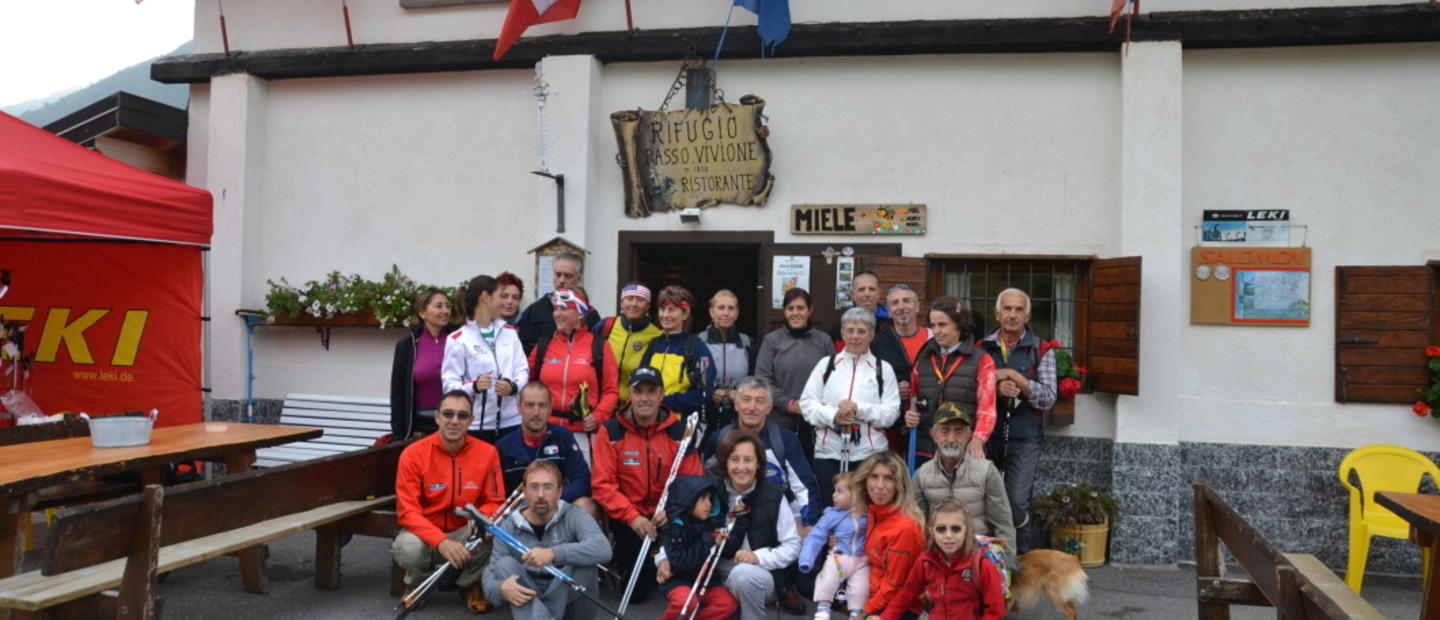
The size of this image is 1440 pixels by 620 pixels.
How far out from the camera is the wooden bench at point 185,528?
12.7 ft

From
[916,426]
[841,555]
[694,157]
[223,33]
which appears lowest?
[841,555]

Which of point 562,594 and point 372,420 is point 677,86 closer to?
point 372,420

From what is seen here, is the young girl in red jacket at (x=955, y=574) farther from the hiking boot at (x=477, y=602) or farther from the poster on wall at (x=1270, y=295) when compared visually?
the poster on wall at (x=1270, y=295)

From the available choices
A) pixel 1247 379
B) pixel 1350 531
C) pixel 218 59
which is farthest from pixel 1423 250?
pixel 218 59

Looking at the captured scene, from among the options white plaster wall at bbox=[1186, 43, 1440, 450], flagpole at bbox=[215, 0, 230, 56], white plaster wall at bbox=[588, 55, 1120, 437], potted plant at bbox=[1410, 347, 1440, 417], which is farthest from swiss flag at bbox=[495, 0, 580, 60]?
potted plant at bbox=[1410, 347, 1440, 417]

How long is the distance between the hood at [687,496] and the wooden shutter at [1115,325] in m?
3.23

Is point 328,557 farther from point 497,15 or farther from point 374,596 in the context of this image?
point 497,15

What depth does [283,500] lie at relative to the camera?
202 inches

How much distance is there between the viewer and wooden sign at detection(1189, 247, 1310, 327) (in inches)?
271

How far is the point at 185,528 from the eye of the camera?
445cm

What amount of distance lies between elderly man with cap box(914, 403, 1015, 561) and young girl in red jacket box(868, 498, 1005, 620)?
63 centimetres

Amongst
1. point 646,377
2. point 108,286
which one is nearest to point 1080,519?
point 646,377

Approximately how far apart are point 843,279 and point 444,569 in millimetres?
3703

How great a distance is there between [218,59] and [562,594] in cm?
644
